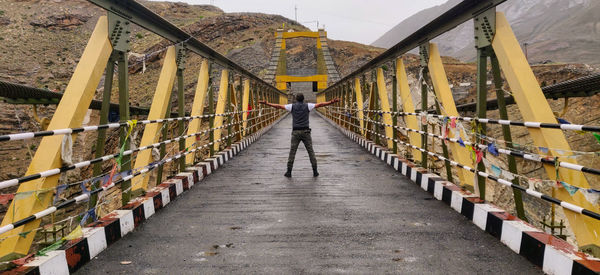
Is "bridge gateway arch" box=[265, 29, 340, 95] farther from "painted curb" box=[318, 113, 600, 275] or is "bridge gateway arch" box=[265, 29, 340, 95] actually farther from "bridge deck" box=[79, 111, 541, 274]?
"painted curb" box=[318, 113, 600, 275]

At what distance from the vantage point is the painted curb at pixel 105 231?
9.05 feet

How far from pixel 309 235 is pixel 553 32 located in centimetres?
11923

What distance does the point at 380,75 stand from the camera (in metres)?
9.93

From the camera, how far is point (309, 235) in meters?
3.82

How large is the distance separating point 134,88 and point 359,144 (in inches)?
1589

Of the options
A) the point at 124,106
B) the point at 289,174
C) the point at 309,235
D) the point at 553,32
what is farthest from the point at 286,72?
the point at 553,32

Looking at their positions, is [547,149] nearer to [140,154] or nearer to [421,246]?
[421,246]

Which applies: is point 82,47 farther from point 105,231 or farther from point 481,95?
point 481,95

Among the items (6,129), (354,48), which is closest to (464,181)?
(6,129)

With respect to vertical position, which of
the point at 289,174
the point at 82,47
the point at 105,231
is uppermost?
the point at 82,47

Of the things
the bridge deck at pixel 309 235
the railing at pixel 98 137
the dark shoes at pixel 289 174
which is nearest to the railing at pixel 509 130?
the bridge deck at pixel 309 235

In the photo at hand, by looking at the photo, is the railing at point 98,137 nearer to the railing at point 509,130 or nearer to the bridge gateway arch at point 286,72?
the railing at point 509,130

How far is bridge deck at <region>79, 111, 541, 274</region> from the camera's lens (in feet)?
10.1

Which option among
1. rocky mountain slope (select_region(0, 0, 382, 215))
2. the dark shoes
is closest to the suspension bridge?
the dark shoes
